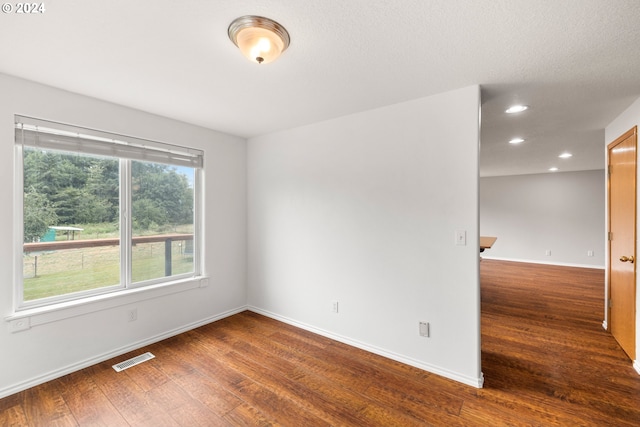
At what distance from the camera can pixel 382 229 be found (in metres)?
2.79

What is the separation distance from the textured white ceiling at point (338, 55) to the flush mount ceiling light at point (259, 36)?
0.18 ft

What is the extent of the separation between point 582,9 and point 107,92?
10.9ft

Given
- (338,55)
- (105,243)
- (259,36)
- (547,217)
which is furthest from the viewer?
(547,217)

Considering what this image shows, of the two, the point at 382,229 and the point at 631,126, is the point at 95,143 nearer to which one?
the point at 382,229

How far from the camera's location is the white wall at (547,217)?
6.72 meters

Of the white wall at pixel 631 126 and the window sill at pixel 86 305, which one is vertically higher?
the white wall at pixel 631 126

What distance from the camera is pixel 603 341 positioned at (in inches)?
119

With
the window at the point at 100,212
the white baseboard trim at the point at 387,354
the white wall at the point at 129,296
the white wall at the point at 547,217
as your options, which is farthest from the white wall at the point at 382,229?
the white wall at the point at 547,217

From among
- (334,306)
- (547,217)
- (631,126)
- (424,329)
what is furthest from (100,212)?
(547,217)

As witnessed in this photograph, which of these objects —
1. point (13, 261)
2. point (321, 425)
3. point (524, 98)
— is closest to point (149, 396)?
point (321, 425)

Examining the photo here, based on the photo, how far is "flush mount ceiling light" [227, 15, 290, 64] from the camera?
1.53 meters

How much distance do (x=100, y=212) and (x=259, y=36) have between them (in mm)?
2358

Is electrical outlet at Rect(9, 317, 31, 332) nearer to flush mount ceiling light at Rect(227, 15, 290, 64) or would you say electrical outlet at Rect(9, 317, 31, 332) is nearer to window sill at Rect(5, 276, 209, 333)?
window sill at Rect(5, 276, 209, 333)

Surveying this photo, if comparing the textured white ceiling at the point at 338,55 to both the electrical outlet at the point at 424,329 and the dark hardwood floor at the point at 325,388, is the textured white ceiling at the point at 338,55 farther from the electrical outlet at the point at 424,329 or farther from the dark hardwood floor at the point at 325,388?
the dark hardwood floor at the point at 325,388
